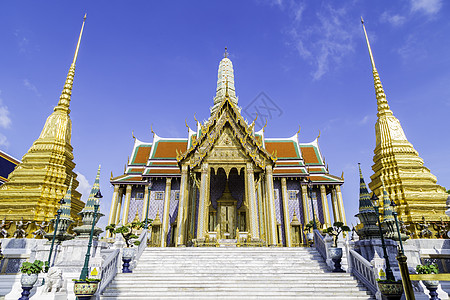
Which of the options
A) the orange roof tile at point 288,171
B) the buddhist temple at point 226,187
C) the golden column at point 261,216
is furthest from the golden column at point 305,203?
the golden column at point 261,216

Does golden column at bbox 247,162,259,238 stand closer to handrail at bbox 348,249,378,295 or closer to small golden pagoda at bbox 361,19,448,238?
handrail at bbox 348,249,378,295

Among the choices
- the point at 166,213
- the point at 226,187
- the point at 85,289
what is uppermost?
the point at 226,187

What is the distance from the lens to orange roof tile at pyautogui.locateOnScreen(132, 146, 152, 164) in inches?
909

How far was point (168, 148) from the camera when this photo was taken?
23656mm

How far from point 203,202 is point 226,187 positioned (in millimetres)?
3916

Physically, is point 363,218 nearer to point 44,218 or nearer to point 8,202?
point 44,218

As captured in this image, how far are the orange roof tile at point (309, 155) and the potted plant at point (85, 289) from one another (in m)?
20.0

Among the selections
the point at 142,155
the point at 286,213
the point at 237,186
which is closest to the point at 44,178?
the point at 142,155

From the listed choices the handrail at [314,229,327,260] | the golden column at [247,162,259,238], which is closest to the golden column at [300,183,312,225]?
the golden column at [247,162,259,238]

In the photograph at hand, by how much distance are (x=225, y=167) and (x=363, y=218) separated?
27.2 feet

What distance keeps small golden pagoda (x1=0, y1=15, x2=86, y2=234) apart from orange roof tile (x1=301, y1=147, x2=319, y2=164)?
59.2ft

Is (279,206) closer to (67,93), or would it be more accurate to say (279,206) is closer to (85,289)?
(85,289)

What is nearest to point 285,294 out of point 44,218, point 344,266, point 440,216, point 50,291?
point 344,266

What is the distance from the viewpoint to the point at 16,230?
582 inches
